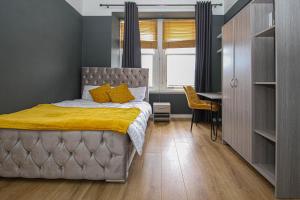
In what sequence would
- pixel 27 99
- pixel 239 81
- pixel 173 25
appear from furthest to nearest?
1. pixel 173 25
2. pixel 27 99
3. pixel 239 81

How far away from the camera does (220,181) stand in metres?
2.00

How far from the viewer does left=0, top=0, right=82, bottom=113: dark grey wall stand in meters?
2.57

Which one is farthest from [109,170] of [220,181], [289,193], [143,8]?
[143,8]

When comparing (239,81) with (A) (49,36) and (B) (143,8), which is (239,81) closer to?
(A) (49,36)

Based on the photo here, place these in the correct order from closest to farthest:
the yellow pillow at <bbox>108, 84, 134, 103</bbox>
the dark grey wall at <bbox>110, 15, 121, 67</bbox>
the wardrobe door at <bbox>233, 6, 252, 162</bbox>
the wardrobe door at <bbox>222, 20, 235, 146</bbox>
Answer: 1. the wardrobe door at <bbox>233, 6, 252, 162</bbox>
2. the wardrobe door at <bbox>222, 20, 235, 146</bbox>
3. the yellow pillow at <bbox>108, 84, 134, 103</bbox>
4. the dark grey wall at <bbox>110, 15, 121, 67</bbox>

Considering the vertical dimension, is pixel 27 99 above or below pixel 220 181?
above

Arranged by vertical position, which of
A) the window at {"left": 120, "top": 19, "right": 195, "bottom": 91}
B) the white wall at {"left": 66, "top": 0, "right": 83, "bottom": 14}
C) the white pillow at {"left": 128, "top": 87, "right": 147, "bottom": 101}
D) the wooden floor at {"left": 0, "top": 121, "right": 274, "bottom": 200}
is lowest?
the wooden floor at {"left": 0, "top": 121, "right": 274, "bottom": 200}

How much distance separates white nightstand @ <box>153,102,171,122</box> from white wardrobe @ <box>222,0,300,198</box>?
6.08 ft

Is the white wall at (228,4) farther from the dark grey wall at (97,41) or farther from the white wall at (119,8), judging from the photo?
the dark grey wall at (97,41)

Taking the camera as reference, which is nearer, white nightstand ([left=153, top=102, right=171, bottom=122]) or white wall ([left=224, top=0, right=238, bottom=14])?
white wall ([left=224, top=0, right=238, bottom=14])

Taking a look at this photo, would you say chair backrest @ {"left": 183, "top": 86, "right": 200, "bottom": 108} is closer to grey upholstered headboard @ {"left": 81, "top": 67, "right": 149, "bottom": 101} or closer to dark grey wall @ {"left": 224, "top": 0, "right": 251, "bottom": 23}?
grey upholstered headboard @ {"left": 81, "top": 67, "right": 149, "bottom": 101}

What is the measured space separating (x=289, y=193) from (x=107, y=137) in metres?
1.52

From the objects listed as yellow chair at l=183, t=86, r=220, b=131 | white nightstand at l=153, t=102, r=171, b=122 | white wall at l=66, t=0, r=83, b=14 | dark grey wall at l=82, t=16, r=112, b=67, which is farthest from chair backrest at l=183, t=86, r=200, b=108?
white wall at l=66, t=0, r=83, b=14

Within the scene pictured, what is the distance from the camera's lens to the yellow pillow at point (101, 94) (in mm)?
4164
